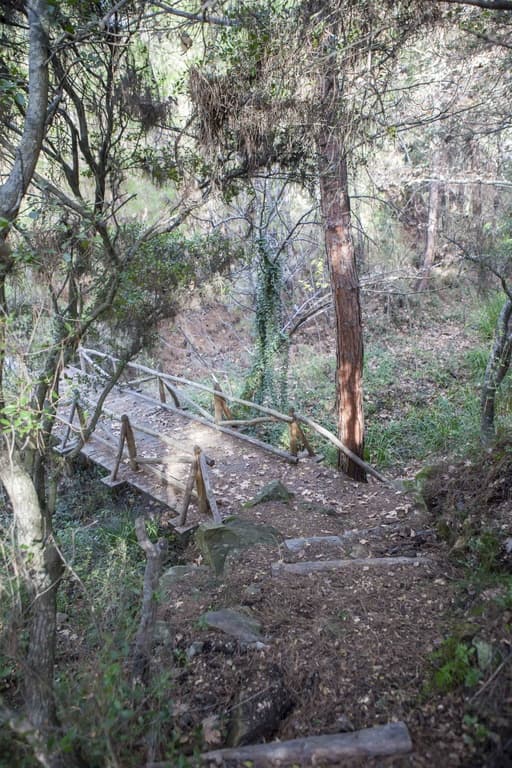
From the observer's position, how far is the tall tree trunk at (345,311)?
694 cm

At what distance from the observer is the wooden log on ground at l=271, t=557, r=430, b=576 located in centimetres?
412

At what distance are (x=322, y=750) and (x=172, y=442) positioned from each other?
532cm

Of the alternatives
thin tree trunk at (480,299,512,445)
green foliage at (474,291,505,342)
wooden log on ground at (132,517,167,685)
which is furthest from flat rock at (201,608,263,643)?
green foliage at (474,291,505,342)

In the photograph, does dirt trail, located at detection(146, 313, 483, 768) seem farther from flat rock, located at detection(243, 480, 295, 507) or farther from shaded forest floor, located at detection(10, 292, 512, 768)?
flat rock, located at detection(243, 480, 295, 507)

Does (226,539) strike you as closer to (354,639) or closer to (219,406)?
(354,639)

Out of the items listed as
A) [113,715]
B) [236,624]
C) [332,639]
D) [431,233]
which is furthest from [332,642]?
[431,233]

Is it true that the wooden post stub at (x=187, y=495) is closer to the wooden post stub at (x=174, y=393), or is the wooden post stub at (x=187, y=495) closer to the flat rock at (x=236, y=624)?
the flat rock at (x=236, y=624)

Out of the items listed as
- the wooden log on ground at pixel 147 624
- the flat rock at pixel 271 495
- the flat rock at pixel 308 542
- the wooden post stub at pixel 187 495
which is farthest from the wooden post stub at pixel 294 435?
the wooden log on ground at pixel 147 624

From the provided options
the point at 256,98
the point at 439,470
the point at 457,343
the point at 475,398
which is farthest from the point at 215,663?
the point at 457,343

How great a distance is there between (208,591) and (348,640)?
1.44 meters

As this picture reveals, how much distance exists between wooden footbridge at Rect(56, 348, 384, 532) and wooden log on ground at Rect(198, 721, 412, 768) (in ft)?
11.2

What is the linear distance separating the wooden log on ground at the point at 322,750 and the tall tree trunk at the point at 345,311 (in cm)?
574

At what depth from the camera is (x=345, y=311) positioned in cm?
744

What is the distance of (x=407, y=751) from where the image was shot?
2.25 metres
